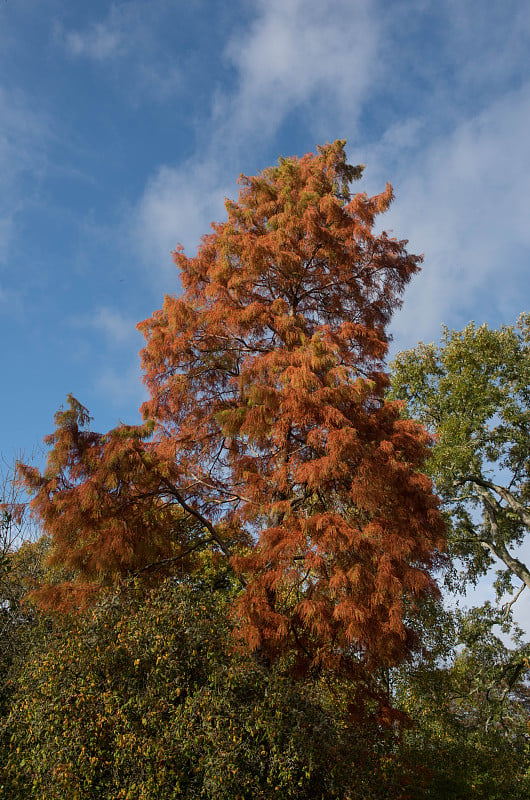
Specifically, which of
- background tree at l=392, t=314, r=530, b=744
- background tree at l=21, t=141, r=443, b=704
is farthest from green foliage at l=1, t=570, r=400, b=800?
background tree at l=392, t=314, r=530, b=744

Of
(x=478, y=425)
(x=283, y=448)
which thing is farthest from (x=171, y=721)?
(x=478, y=425)

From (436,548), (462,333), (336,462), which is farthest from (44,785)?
(462,333)

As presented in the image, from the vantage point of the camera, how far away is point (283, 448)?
8891 millimetres

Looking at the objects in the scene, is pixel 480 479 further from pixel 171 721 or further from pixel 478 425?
pixel 171 721

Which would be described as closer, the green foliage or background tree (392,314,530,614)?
the green foliage

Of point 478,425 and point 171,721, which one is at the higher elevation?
point 478,425

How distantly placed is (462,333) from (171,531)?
1199cm

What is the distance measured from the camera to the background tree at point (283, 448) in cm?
734

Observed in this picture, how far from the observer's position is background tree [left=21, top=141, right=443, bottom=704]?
734 centimetres

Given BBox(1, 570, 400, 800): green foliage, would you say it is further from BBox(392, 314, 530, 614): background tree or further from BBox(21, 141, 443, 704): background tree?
BBox(392, 314, 530, 614): background tree

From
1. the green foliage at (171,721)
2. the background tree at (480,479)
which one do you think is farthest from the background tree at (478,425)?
the green foliage at (171,721)

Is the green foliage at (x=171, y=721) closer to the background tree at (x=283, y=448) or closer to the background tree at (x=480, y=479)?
the background tree at (x=283, y=448)

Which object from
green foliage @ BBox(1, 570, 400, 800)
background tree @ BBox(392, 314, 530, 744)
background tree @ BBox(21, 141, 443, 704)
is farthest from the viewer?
background tree @ BBox(392, 314, 530, 744)

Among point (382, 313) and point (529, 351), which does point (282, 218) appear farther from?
point (529, 351)
